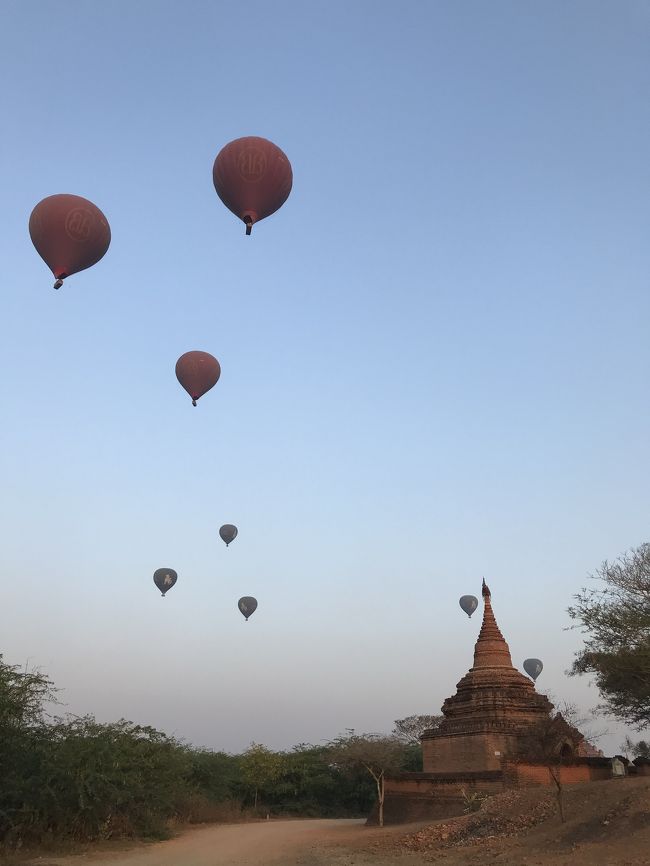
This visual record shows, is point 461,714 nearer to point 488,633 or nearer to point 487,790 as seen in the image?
point 488,633

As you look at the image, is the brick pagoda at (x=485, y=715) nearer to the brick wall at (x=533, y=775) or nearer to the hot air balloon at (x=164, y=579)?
the brick wall at (x=533, y=775)

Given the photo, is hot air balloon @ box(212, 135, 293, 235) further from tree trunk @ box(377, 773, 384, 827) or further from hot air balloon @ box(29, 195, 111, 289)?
tree trunk @ box(377, 773, 384, 827)

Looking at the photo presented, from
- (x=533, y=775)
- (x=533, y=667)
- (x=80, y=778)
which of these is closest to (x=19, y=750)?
(x=80, y=778)

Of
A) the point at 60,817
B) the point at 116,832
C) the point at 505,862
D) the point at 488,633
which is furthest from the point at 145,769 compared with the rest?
the point at 488,633

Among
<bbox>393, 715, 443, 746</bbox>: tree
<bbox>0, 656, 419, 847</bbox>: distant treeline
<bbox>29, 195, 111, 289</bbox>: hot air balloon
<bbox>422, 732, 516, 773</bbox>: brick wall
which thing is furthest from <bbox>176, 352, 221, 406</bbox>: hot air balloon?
<bbox>393, 715, 443, 746</bbox>: tree

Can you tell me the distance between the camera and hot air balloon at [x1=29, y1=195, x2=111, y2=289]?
52.4 feet

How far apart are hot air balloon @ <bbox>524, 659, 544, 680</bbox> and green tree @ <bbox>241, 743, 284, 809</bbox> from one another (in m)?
17.7

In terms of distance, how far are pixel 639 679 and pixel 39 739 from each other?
17947mm

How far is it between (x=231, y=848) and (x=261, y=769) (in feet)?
58.4

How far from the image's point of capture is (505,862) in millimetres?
14164

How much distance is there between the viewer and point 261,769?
36844 millimetres

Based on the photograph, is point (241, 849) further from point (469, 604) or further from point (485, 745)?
point (469, 604)

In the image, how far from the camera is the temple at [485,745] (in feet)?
80.1

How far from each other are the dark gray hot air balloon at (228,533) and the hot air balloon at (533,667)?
2439 centimetres
